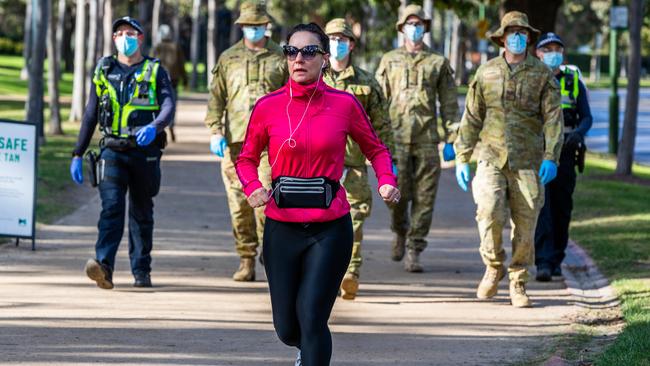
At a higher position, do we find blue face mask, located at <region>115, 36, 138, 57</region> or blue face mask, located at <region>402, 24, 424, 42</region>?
blue face mask, located at <region>402, 24, 424, 42</region>

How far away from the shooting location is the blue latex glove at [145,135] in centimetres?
1020

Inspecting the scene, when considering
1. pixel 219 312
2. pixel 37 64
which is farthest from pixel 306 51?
pixel 37 64

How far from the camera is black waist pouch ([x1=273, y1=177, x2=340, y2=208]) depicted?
6672 millimetres

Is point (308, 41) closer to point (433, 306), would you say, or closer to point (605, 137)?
point (433, 306)

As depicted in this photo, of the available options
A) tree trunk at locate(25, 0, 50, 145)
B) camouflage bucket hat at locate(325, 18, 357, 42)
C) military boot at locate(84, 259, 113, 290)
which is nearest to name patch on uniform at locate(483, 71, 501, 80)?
camouflage bucket hat at locate(325, 18, 357, 42)

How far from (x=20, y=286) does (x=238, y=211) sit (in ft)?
6.03

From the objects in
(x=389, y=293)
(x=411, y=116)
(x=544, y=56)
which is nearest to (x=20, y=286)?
(x=389, y=293)

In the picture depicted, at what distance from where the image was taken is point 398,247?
1284 centimetres

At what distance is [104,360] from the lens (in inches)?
310

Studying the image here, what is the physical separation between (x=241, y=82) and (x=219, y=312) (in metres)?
2.12

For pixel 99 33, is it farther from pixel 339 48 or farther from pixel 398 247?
pixel 339 48

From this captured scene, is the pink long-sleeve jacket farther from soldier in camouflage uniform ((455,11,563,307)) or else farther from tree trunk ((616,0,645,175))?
tree trunk ((616,0,645,175))

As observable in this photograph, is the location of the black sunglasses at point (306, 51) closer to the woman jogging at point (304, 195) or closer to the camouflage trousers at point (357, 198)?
the woman jogging at point (304, 195)

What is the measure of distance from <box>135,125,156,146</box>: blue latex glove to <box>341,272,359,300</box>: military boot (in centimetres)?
170
